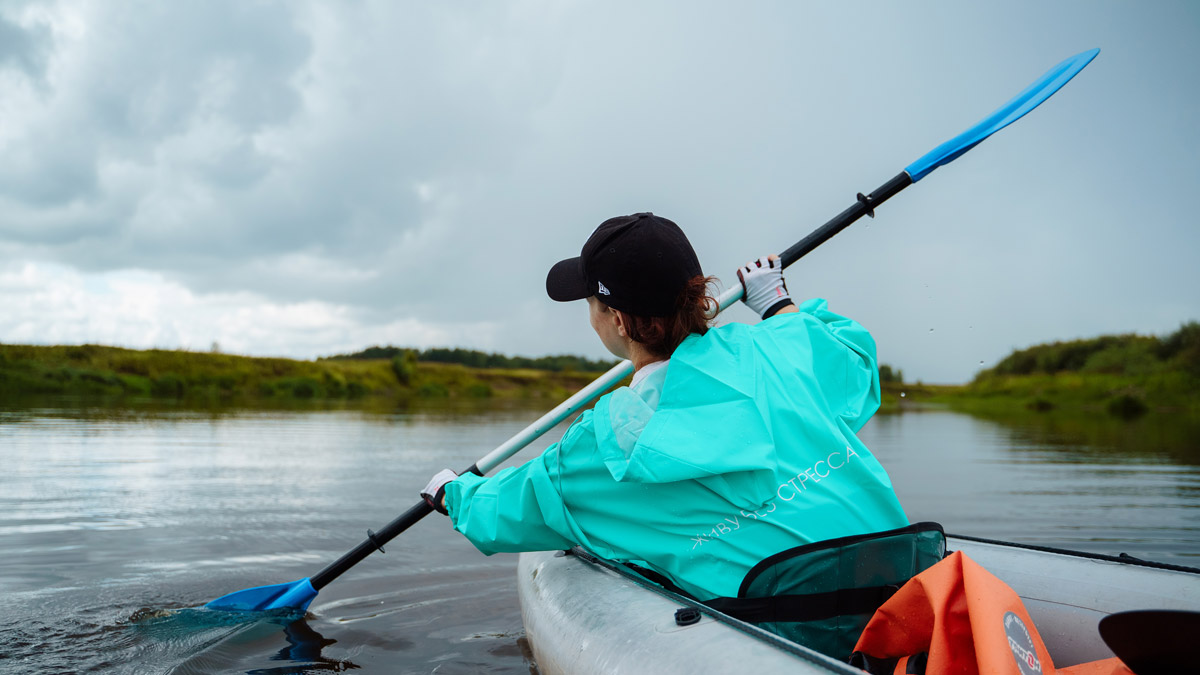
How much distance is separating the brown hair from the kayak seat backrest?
1.97ft

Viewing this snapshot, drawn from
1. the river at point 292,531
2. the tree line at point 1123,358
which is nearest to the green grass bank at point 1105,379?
the tree line at point 1123,358

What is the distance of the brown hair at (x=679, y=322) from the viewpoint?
6.07 feet

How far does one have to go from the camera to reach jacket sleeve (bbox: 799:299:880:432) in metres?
1.88

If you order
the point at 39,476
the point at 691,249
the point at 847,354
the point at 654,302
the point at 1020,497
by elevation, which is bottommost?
the point at 1020,497

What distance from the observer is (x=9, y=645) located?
296 cm

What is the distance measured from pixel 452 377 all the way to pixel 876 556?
32980 millimetres

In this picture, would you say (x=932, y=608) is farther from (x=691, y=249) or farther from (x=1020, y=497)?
(x=1020, y=497)

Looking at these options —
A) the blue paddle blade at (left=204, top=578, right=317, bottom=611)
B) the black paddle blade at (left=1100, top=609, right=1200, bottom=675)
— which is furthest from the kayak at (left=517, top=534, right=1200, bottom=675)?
the blue paddle blade at (left=204, top=578, right=317, bottom=611)

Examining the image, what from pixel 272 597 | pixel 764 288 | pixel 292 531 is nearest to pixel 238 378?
pixel 292 531

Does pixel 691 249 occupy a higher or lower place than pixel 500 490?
higher

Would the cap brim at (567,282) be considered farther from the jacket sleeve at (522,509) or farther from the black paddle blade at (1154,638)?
the black paddle blade at (1154,638)

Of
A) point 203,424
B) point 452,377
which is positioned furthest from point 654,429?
point 452,377

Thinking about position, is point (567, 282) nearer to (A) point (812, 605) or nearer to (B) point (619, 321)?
(B) point (619, 321)

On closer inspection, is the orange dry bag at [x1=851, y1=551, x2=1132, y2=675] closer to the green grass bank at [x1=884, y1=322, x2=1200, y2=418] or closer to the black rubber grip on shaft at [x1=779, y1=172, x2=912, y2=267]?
the black rubber grip on shaft at [x1=779, y1=172, x2=912, y2=267]
